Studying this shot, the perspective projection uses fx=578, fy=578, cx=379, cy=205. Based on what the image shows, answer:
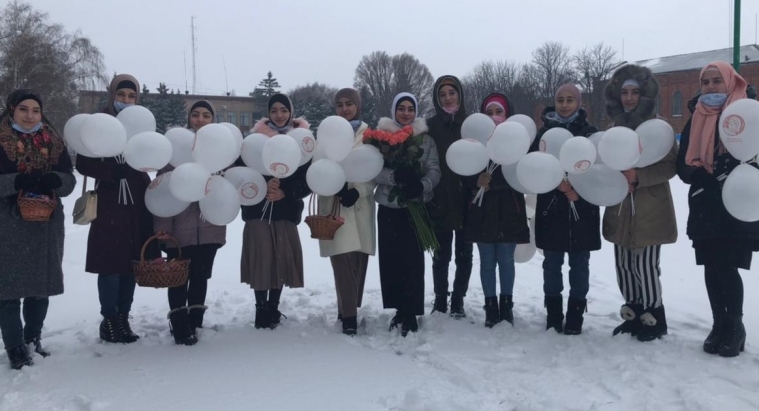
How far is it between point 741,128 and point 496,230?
6.32ft

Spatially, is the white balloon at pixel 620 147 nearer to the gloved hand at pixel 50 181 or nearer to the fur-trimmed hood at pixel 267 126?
the fur-trimmed hood at pixel 267 126

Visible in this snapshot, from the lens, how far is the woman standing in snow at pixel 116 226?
447cm

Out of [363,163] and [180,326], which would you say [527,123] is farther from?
[180,326]

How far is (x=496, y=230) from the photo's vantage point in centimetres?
493

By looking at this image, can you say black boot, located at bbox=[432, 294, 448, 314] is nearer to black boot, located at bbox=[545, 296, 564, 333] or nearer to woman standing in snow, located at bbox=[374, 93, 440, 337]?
woman standing in snow, located at bbox=[374, 93, 440, 337]

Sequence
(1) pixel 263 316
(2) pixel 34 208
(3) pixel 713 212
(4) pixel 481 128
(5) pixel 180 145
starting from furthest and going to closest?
(1) pixel 263 316, (4) pixel 481 128, (5) pixel 180 145, (3) pixel 713 212, (2) pixel 34 208

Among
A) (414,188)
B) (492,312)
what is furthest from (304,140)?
(492,312)

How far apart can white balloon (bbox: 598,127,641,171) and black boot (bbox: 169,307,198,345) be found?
3.52 metres

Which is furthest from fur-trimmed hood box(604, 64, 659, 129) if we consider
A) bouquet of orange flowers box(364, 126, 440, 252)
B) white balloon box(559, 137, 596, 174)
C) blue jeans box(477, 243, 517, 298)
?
bouquet of orange flowers box(364, 126, 440, 252)

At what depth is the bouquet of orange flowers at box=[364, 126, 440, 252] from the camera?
15.4 ft

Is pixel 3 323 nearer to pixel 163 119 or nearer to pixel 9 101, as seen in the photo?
pixel 9 101

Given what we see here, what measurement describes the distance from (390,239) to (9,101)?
3057 mm

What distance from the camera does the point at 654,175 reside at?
4.45 m

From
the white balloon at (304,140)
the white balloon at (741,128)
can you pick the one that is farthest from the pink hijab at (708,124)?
the white balloon at (304,140)
